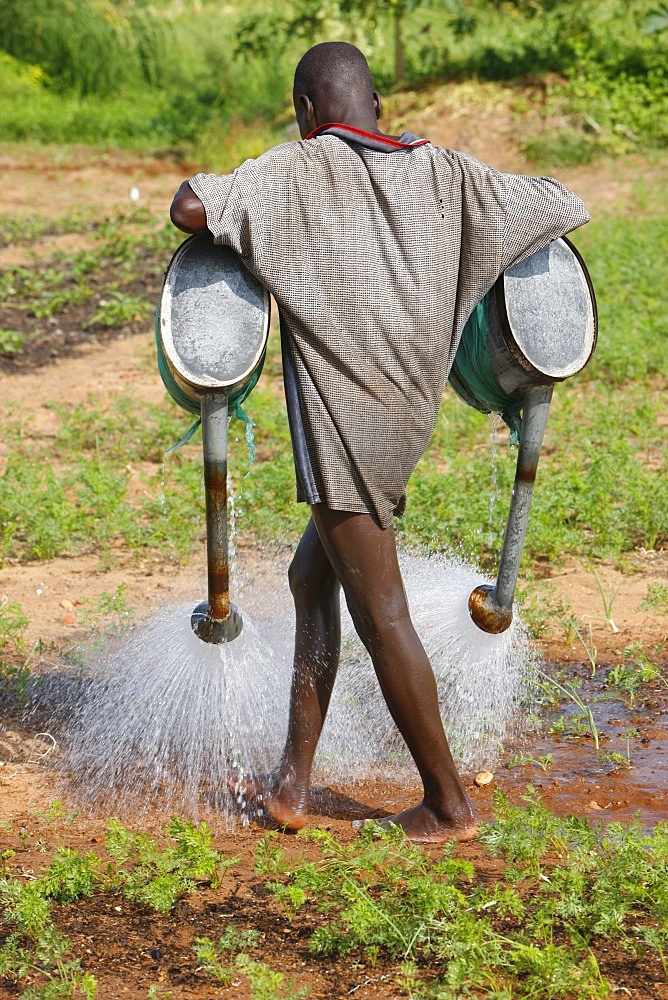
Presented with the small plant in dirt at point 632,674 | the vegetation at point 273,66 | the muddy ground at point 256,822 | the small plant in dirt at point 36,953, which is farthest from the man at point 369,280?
the vegetation at point 273,66

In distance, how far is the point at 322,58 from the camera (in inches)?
104

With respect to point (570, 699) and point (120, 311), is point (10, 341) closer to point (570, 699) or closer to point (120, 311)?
point (120, 311)

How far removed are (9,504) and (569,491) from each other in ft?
7.18

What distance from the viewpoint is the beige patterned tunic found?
8.31 feet

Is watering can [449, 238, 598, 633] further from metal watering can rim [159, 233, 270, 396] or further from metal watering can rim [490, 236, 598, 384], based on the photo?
metal watering can rim [159, 233, 270, 396]

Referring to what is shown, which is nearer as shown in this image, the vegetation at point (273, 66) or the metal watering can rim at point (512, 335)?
the metal watering can rim at point (512, 335)

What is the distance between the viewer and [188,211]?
2.49 m

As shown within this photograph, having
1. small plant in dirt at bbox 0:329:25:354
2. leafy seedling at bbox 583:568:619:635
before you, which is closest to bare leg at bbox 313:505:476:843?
leafy seedling at bbox 583:568:619:635

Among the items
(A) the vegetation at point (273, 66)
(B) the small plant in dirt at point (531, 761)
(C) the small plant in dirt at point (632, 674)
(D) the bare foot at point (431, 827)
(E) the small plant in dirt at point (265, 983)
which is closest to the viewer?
(E) the small plant in dirt at point (265, 983)

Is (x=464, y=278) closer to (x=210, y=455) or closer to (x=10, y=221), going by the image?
(x=210, y=455)

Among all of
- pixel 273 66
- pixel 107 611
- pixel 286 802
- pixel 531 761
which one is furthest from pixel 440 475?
pixel 273 66

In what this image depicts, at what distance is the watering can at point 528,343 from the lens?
273cm

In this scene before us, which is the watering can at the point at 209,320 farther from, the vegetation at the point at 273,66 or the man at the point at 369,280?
the vegetation at the point at 273,66

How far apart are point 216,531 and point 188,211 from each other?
71cm
